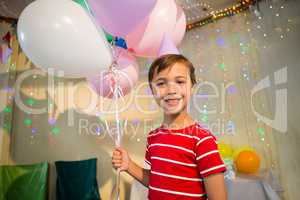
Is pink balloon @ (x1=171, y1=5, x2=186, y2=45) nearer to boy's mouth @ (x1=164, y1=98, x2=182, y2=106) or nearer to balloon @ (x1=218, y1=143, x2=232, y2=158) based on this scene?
boy's mouth @ (x1=164, y1=98, x2=182, y2=106)

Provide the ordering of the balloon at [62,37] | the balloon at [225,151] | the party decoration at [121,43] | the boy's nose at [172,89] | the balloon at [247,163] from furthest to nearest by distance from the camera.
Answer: the balloon at [225,151]
the balloon at [247,163]
the party decoration at [121,43]
the balloon at [62,37]
the boy's nose at [172,89]

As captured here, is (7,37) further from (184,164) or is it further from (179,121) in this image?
(184,164)

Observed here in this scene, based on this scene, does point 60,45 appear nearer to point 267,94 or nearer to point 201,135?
point 201,135

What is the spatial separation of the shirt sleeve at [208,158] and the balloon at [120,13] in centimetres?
62

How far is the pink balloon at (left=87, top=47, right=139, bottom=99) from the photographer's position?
135 centimetres

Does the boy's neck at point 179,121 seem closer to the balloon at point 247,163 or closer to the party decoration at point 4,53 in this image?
the balloon at point 247,163

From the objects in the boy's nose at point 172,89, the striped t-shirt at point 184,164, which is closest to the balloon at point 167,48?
the boy's nose at point 172,89

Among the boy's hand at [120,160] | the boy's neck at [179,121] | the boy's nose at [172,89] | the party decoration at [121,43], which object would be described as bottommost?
the boy's hand at [120,160]

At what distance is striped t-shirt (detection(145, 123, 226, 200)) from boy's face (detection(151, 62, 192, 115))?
9cm

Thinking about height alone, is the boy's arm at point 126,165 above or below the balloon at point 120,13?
below

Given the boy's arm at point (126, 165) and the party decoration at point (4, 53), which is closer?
the boy's arm at point (126, 165)

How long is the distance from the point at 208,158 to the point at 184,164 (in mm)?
100

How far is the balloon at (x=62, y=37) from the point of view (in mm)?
1104

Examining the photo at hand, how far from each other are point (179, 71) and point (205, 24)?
128 cm
